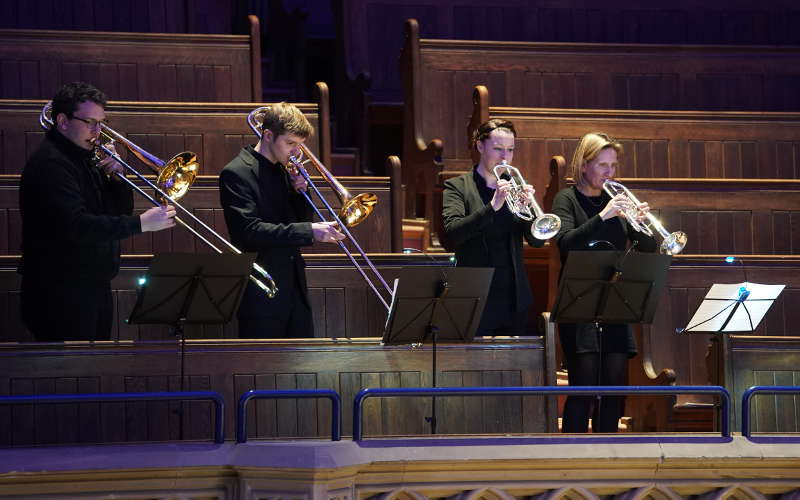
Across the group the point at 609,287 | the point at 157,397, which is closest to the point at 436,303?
the point at 609,287

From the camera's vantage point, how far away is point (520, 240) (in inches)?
133

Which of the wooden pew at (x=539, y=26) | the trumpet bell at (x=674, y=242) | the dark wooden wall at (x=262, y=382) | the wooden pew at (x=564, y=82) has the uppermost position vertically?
the wooden pew at (x=539, y=26)

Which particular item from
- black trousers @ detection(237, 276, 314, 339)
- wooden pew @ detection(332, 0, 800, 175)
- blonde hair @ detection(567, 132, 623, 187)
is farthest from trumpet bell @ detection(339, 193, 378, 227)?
wooden pew @ detection(332, 0, 800, 175)

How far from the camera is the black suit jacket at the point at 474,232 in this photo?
3232mm

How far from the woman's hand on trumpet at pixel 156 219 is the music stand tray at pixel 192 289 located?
0.22 meters

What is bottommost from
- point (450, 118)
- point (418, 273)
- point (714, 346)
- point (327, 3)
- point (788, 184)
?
point (714, 346)

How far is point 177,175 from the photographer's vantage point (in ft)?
11.2

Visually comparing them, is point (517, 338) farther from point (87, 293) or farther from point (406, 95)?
point (406, 95)

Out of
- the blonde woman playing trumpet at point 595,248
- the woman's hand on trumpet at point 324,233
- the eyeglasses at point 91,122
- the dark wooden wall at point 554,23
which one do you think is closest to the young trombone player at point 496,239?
the blonde woman playing trumpet at point 595,248

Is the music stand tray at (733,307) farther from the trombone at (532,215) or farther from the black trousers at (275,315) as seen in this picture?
the black trousers at (275,315)

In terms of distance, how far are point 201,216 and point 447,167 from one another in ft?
4.27

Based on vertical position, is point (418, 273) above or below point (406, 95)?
below

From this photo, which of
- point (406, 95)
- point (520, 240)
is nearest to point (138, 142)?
point (406, 95)

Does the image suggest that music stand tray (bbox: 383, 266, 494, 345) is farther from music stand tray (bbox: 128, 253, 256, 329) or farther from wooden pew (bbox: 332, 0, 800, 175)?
wooden pew (bbox: 332, 0, 800, 175)
